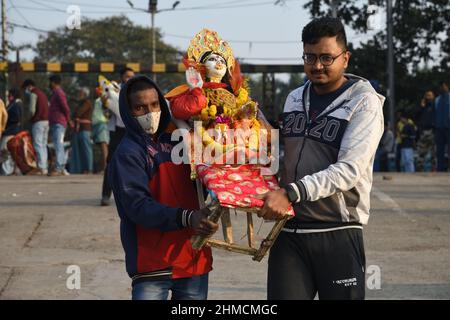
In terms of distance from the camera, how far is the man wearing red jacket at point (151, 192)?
16.9 feet

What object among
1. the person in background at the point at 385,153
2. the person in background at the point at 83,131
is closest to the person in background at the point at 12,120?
the person in background at the point at 83,131

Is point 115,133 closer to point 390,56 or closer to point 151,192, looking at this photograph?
point 151,192

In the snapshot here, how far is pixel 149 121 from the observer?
204 inches

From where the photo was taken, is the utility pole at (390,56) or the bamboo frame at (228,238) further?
the utility pole at (390,56)

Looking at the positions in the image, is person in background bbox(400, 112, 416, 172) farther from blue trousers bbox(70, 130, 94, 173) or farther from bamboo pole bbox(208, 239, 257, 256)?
bamboo pole bbox(208, 239, 257, 256)

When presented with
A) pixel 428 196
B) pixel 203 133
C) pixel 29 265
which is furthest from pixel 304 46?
pixel 428 196

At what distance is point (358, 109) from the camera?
5230 millimetres

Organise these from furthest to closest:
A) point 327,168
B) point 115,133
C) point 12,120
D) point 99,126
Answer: point 99,126 < point 12,120 < point 115,133 < point 327,168

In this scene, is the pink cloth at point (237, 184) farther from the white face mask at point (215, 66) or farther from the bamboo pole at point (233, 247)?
the white face mask at point (215, 66)

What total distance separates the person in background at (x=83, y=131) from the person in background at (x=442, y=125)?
687cm

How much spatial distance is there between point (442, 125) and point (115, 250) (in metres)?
11.9

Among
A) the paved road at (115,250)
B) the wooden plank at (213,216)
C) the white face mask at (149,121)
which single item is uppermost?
the white face mask at (149,121)

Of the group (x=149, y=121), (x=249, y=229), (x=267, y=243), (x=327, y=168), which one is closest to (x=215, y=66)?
(x=149, y=121)

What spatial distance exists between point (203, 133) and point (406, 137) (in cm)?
1921
